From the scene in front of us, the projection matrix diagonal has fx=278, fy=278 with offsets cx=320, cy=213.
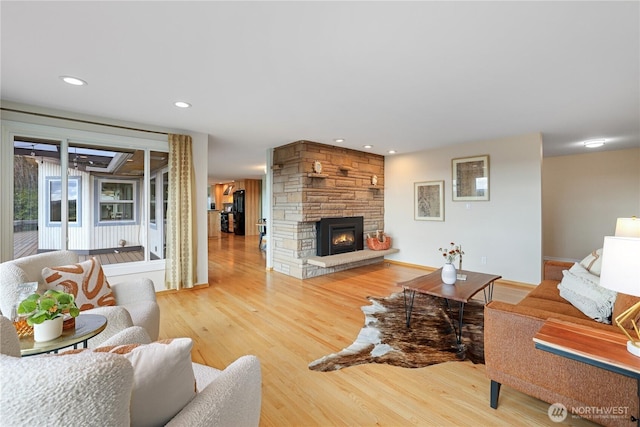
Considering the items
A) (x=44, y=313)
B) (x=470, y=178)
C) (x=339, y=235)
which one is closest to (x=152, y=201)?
(x=44, y=313)

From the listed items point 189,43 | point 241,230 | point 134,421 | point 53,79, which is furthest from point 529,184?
point 241,230

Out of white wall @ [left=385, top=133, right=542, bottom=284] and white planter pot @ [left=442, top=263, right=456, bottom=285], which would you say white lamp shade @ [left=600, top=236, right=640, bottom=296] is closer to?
white planter pot @ [left=442, top=263, right=456, bottom=285]

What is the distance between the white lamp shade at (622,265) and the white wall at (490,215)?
3.72 metres

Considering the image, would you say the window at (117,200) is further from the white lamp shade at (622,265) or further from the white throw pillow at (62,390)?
the white lamp shade at (622,265)

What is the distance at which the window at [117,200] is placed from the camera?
3929 millimetres

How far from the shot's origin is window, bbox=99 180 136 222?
155 inches

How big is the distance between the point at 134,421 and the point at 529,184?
17.7 ft

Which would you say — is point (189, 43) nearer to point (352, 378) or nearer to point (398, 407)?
point (352, 378)

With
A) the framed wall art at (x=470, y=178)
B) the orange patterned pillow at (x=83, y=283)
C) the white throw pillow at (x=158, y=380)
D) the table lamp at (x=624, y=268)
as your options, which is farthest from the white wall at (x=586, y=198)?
the orange patterned pillow at (x=83, y=283)

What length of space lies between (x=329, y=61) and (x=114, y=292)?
102 inches

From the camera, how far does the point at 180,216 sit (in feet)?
13.3

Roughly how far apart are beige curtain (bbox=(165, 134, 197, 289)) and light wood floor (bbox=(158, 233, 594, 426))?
28cm

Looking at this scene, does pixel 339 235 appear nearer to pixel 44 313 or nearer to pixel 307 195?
pixel 307 195

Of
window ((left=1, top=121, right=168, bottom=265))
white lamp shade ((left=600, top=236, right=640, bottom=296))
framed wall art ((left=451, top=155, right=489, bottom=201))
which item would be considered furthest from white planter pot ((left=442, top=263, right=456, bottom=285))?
window ((left=1, top=121, right=168, bottom=265))
